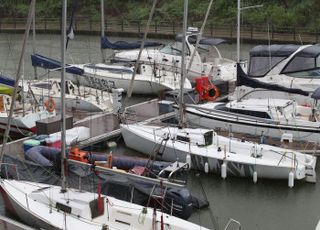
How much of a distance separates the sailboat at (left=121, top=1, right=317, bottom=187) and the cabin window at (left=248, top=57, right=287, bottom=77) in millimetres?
5709

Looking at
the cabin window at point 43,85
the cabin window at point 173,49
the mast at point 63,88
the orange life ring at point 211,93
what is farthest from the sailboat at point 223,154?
the cabin window at point 173,49

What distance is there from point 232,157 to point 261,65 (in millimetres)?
7704

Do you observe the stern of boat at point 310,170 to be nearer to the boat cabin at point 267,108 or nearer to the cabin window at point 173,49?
the boat cabin at point 267,108

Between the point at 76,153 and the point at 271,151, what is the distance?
6.46 metres

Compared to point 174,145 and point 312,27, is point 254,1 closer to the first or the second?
point 312,27

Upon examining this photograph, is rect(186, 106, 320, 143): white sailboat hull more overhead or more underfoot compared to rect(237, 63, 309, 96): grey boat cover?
more underfoot

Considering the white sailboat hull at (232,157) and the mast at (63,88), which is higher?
the mast at (63,88)

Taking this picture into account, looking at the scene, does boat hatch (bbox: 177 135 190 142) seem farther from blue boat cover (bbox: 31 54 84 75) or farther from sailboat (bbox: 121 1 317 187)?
blue boat cover (bbox: 31 54 84 75)

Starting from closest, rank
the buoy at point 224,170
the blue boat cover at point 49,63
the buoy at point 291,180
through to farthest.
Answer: the buoy at point 291,180
the buoy at point 224,170
the blue boat cover at point 49,63

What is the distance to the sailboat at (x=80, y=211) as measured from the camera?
14.3 metres

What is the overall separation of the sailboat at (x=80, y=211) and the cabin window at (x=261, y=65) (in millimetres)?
13094

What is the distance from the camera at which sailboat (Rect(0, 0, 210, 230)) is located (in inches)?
565

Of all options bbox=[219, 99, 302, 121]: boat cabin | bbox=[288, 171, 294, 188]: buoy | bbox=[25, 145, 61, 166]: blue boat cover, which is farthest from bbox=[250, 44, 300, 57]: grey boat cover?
bbox=[25, 145, 61, 166]: blue boat cover

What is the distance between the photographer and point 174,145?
2133 centimetres
